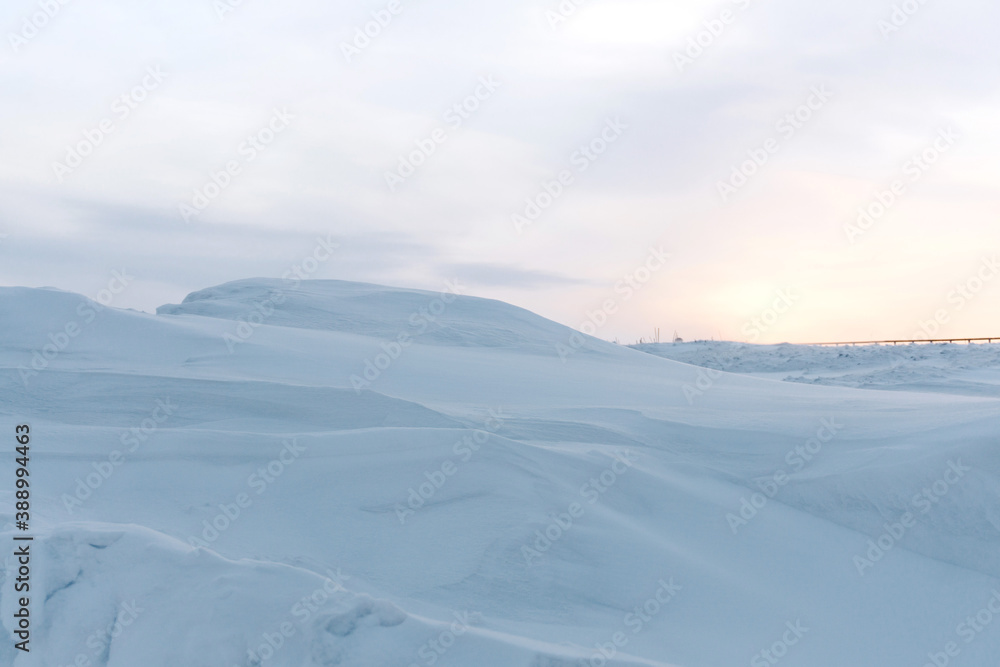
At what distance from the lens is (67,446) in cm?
392

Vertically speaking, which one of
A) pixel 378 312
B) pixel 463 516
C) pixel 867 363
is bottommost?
pixel 867 363

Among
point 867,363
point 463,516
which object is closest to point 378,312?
point 463,516

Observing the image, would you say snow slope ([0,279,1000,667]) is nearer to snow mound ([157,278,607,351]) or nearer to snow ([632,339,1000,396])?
snow mound ([157,278,607,351])

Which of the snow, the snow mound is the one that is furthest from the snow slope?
the snow

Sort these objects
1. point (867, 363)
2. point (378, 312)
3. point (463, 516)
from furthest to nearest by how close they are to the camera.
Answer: point (867, 363), point (378, 312), point (463, 516)

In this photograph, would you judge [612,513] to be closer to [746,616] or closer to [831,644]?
[746,616]

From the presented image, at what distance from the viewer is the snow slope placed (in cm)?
252

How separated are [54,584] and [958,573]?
12.9 ft

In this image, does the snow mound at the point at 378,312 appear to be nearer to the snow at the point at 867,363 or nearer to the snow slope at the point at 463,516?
the snow slope at the point at 463,516

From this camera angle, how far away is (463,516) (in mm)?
3371

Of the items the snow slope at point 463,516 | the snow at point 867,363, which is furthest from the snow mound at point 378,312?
the snow at point 867,363

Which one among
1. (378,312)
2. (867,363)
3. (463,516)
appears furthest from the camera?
(867,363)

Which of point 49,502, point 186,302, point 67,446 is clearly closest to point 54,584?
point 49,502

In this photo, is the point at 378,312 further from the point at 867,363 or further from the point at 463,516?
the point at 867,363
